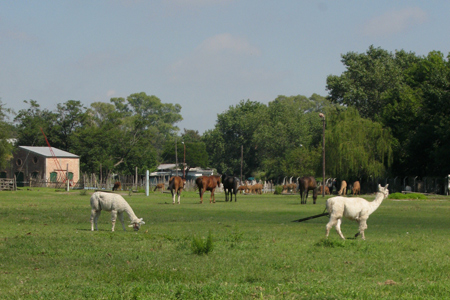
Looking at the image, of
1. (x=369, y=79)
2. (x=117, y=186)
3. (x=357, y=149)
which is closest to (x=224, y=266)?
(x=357, y=149)

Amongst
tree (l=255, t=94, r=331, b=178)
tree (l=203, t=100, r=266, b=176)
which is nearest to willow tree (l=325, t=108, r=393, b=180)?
tree (l=255, t=94, r=331, b=178)

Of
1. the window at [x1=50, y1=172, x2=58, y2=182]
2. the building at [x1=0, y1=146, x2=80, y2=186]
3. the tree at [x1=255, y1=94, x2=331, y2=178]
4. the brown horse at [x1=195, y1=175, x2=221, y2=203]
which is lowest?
the brown horse at [x1=195, y1=175, x2=221, y2=203]

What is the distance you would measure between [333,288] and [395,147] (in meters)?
54.5

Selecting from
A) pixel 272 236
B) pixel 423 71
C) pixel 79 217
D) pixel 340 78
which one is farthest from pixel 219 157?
pixel 272 236

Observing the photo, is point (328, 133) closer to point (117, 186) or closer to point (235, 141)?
point (117, 186)

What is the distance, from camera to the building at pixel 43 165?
70.4m

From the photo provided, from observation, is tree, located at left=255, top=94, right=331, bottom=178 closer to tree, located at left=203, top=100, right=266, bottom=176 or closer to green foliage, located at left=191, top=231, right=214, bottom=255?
tree, located at left=203, top=100, right=266, bottom=176

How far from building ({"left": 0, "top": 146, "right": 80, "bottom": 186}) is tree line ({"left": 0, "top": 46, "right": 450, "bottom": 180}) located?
13.6 ft

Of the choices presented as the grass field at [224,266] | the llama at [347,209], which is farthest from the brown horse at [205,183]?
the llama at [347,209]

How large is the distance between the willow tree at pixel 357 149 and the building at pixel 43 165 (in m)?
32.9

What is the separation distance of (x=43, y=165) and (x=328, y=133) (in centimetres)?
3621

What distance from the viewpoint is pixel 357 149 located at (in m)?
54.8

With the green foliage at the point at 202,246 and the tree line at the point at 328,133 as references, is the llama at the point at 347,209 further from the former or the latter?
A: the tree line at the point at 328,133

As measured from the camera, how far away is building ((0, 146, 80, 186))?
70438mm
